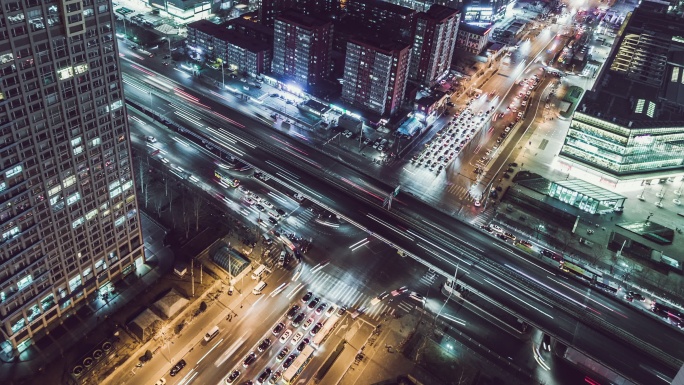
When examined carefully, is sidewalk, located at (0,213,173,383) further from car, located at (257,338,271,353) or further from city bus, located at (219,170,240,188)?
city bus, located at (219,170,240,188)

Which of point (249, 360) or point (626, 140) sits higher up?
point (626, 140)

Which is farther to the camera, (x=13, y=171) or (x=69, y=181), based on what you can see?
(x=69, y=181)

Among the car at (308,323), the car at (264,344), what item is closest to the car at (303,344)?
the car at (308,323)

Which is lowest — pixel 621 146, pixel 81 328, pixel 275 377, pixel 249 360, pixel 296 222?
pixel 275 377

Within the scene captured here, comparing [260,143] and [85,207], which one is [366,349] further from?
[260,143]

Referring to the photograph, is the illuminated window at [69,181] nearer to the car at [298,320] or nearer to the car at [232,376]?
the car at [232,376]

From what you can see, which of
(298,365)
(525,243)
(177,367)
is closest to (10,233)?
(177,367)

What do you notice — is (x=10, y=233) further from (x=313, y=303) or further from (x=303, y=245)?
(x=303, y=245)

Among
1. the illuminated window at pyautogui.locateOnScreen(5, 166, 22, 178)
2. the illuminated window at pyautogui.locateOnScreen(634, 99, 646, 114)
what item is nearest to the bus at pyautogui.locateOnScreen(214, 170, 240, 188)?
the illuminated window at pyautogui.locateOnScreen(5, 166, 22, 178)

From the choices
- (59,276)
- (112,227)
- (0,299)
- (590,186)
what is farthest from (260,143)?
(590,186)

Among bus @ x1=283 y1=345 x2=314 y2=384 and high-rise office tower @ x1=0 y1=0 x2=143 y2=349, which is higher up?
high-rise office tower @ x1=0 y1=0 x2=143 y2=349
